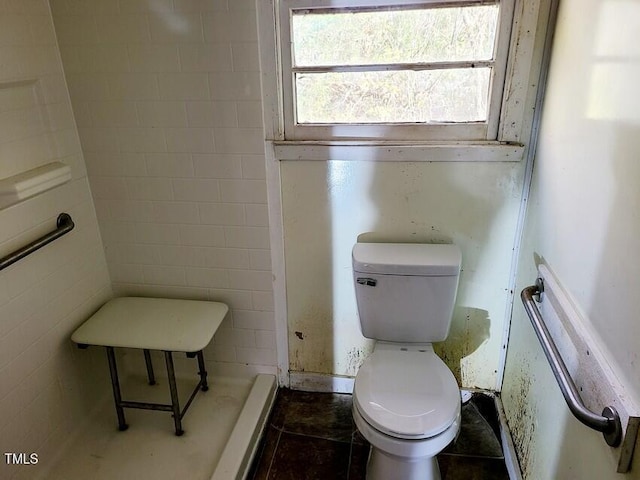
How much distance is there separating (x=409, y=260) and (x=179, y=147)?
100cm

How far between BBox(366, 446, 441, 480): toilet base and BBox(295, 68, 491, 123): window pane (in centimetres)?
122

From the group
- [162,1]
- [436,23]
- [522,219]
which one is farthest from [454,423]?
[162,1]

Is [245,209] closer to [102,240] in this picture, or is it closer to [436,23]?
[102,240]

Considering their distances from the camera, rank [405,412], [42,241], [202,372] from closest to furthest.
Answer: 1. [405,412]
2. [42,241]
3. [202,372]

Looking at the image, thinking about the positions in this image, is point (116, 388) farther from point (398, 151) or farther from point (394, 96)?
point (394, 96)

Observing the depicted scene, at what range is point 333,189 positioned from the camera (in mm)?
1886

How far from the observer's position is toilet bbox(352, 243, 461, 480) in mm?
1486

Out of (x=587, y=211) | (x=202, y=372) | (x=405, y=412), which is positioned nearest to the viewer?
(x=587, y=211)

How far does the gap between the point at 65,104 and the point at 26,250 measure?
617 millimetres

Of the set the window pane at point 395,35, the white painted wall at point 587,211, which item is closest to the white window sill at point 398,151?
the white painted wall at point 587,211

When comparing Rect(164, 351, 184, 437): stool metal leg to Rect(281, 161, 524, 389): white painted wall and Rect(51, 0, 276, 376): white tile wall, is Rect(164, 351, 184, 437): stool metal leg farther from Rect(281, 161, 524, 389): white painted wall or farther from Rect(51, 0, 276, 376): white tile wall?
Rect(281, 161, 524, 389): white painted wall

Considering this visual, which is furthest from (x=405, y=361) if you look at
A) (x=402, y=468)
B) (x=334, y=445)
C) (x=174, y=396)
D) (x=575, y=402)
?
(x=174, y=396)

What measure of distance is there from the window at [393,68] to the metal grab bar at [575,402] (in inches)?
31.5

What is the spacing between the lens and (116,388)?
1.92m
